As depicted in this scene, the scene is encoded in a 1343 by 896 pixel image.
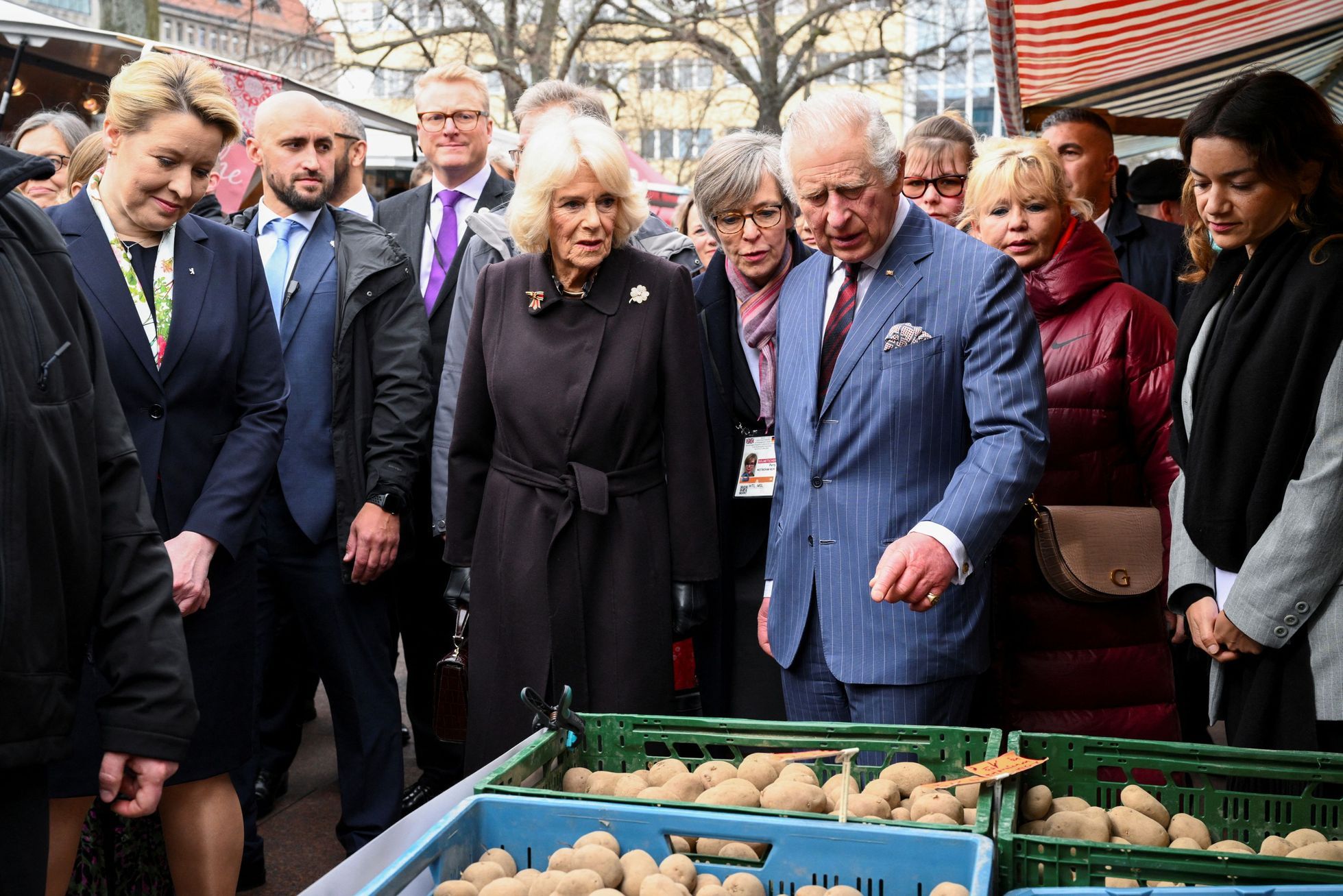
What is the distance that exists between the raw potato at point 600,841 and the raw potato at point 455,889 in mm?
111

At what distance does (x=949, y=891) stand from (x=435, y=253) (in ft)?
11.3

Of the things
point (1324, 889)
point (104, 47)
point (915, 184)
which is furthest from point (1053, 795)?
point (104, 47)

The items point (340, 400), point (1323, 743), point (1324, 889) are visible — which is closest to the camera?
point (1324, 889)

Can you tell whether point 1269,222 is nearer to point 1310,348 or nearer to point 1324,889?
point 1310,348

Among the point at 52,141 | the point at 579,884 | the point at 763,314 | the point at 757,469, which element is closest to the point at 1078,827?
the point at 579,884

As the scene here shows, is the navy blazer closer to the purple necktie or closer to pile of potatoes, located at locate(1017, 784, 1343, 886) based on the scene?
the purple necktie

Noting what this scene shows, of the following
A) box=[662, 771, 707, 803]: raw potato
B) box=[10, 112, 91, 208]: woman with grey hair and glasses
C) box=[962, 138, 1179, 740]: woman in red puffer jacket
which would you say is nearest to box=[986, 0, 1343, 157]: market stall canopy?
box=[962, 138, 1179, 740]: woman in red puffer jacket

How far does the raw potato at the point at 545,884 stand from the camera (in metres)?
1.83

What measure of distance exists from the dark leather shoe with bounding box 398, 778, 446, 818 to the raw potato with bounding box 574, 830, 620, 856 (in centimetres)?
260

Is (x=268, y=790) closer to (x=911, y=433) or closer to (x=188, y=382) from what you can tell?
(x=188, y=382)

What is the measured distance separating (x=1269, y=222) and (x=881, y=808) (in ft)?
4.94

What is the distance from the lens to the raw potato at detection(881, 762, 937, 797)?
2.19 metres

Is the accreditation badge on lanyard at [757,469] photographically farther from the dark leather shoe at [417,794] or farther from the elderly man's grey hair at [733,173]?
the dark leather shoe at [417,794]

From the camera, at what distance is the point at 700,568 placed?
3354mm
